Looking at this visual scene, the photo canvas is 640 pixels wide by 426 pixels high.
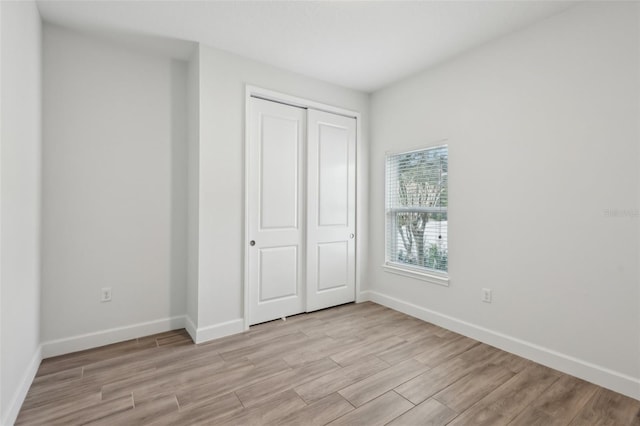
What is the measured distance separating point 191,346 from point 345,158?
2.58 metres

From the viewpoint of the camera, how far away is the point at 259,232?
123 inches

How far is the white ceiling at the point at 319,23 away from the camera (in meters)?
2.23

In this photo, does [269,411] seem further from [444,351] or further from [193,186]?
[193,186]

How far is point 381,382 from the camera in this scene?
6.91ft

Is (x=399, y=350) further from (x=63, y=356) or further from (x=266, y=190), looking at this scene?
(x=63, y=356)

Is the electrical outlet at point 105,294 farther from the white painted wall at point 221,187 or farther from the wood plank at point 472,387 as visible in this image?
the wood plank at point 472,387

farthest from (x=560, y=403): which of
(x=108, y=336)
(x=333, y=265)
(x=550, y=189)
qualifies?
(x=108, y=336)

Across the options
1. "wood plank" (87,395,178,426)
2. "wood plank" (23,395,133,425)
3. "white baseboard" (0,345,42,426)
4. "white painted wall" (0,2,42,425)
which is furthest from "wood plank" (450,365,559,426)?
"white painted wall" (0,2,42,425)

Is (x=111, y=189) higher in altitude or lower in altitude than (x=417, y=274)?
higher

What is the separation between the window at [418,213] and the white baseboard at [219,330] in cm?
183

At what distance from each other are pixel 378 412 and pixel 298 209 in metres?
2.10

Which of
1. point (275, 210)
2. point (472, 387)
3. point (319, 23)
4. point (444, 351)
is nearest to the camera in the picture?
point (472, 387)

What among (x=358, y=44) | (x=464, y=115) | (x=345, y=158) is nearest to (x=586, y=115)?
(x=464, y=115)

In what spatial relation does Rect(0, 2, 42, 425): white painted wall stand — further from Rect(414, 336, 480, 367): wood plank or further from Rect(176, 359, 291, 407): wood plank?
Rect(414, 336, 480, 367): wood plank
